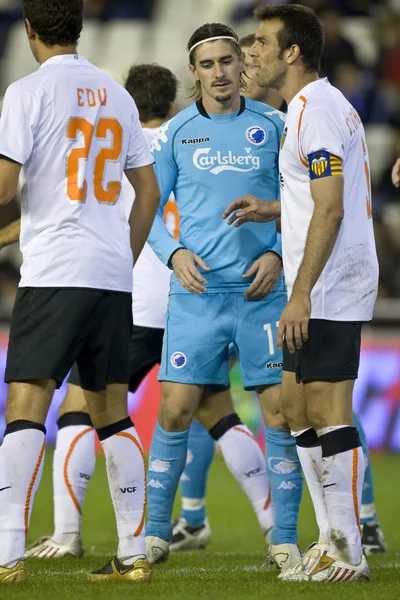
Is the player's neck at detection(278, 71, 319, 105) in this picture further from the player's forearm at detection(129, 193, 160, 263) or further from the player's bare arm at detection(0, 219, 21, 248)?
the player's bare arm at detection(0, 219, 21, 248)

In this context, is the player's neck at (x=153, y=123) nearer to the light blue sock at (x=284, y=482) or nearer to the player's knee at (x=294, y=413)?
the light blue sock at (x=284, y=482)

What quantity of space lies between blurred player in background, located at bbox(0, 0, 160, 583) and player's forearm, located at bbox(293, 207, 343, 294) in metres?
0.70

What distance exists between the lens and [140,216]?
15.8 ft

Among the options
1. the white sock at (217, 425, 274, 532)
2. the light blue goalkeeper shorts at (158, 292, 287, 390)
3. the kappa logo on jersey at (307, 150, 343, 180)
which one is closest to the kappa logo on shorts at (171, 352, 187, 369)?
the light blue goalkeeper shorts at (158, 292, 287, 390)

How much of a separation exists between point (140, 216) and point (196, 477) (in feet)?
7.46

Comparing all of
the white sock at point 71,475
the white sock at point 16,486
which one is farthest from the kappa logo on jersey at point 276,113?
the white sock at point 16,486

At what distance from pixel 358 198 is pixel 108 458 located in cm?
145

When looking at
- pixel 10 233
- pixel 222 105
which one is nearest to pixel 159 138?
pixel 222 105

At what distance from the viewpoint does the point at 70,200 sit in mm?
4418

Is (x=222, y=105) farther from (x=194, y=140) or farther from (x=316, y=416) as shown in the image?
(x=316, y=416)

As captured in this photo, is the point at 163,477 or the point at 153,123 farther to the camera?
the point at 153,123

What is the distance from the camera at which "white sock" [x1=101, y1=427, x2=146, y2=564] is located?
178 inches

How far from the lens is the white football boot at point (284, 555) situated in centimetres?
512

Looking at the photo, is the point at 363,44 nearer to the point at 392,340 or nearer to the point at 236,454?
the point at 392,340
